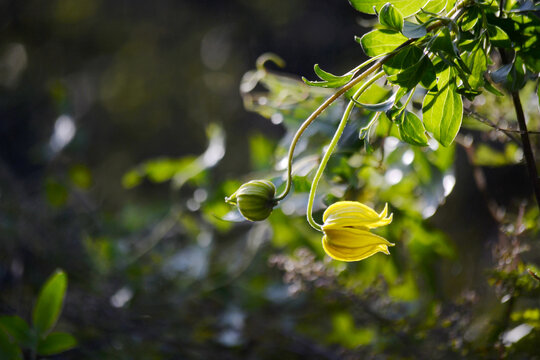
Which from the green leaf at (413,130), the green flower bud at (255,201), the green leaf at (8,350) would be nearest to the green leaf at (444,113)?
the green leaf at (413,130)

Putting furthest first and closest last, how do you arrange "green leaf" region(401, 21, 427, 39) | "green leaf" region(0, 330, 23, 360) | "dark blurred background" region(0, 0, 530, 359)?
"dark blurred background" region(0, 0, 530, 359) < "green leaf" region(0, 330, 23, 360) < "green leaf" region(401, 21, 427, 39)

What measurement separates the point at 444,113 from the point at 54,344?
20.5 inches

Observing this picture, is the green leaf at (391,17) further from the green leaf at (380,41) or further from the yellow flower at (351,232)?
the yellow flower at (351,232)

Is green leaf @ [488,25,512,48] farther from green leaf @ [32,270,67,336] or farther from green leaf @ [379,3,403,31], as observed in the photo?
green leaf @ [32,270,67,336]

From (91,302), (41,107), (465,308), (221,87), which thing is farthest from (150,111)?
(465,308)

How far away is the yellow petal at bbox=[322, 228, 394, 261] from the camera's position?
14.7 inches

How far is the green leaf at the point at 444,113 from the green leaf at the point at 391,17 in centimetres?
7

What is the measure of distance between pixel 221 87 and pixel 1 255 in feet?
3.28

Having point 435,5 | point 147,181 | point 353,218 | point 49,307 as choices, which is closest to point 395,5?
point 435,5

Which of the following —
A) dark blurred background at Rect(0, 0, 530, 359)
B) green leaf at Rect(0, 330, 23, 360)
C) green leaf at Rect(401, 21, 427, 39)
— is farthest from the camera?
dark blurred background at Rect(0, 0, 530, 359)

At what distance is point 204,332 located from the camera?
2.84ft

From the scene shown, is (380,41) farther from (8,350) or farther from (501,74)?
(8,350)

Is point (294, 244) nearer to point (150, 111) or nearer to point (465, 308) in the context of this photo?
point (465, 308)

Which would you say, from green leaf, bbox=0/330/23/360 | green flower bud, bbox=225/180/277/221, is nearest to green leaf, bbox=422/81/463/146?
green flower bud, bbox=225/180/277/221
